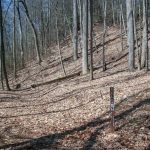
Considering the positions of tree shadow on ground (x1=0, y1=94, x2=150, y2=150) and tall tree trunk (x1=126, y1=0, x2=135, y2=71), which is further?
tall tree trunk (x1=126, y1=0, x2=135, y2=71)

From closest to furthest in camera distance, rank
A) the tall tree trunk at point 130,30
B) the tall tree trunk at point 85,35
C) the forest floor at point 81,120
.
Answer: the forest floor at point 81,120 → the tall tree trunk at point 130,30 → the tall tree trunk at point 85,35

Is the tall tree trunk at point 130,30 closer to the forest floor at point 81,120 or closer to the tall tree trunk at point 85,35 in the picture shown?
the forest floor at point 81,120

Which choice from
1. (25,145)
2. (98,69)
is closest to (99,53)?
(98,69)

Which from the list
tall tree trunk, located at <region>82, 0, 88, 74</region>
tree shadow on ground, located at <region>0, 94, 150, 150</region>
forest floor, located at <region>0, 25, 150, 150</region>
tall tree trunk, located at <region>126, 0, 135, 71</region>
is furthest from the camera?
tall tree trunk, located at <region>82, 0, 88, 74</region>

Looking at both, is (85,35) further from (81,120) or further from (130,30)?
(81,120)

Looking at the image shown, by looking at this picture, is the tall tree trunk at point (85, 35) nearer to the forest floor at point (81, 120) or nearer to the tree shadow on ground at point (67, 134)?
the forest floor at point (81, 120)

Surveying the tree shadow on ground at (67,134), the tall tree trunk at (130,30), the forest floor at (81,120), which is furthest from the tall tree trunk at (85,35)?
the tree shadow on ground at (67,134)

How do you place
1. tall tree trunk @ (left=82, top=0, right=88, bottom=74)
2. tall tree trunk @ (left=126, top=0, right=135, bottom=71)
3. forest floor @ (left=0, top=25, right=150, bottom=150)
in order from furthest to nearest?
tall tree trunk @ (left=82, top=0, right=88, bottom=74), tall tree trunk @ (left=126, top=0, right=135, bottom=71), forest floor @ (left=0, top=25, right=150, bottom=150)

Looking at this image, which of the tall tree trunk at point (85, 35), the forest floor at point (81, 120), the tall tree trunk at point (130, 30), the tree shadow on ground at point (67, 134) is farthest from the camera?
the tall tree trunk at point (85, 35)

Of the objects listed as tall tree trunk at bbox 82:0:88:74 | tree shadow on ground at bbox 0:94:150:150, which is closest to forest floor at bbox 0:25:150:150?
tree shadow on ground at bbox 0:94:150:150

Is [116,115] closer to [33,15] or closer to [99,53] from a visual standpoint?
[99,53]

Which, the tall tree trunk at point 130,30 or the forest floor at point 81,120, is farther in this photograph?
the tall tree trunk at point 130,30

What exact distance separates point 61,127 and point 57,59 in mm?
25808

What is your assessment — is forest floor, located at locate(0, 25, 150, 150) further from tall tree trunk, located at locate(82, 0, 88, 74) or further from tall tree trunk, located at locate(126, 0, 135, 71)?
tall tree trunk, located at locate(82, 0, 88, 74)
